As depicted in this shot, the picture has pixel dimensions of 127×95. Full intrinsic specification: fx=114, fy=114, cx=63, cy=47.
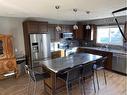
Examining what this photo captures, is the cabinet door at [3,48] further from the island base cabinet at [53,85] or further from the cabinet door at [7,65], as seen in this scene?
the island base cabinet at [53,85]

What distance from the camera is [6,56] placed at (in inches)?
161

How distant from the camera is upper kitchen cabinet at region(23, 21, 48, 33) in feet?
14.8

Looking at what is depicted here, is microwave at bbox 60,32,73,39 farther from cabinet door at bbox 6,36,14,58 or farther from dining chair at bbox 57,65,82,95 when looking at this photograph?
dining chair at bbox 57,65,82,95

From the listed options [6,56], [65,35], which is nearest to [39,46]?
[6,56]

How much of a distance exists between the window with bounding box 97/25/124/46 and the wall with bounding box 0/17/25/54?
3.76m

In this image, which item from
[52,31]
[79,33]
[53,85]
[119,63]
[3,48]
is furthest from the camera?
[79,33]

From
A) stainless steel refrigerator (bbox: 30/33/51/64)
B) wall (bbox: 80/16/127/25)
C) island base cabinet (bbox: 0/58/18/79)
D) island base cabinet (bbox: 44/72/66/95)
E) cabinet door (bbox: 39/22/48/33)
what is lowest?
island base cabinet (bbox: 44/72/66/95)

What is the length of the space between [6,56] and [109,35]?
454 cm

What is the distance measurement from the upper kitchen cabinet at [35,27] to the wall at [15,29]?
0.29 metres

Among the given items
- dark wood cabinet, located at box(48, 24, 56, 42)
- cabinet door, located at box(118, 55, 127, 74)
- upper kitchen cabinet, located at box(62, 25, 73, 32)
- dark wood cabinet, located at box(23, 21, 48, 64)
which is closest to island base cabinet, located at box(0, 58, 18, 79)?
dark wood cabinet, located at box(23, 21, 48, 64)

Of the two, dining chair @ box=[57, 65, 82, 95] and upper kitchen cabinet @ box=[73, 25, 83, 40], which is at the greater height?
upper kitchen cabinet @ box=[73, 25, 83, 40]

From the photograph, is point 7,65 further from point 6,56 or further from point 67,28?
point 67,28

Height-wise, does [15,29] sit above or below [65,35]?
above

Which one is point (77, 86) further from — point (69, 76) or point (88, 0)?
point (88, 0)
